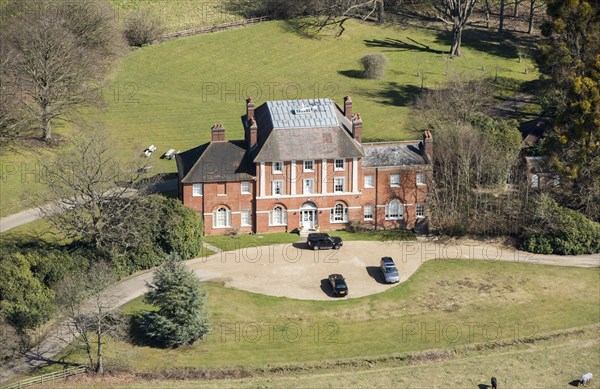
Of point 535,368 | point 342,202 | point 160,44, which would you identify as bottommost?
point 535,368

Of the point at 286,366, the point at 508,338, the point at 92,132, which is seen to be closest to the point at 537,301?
the point at 508,338

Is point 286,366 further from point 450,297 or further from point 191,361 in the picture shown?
point 450,297

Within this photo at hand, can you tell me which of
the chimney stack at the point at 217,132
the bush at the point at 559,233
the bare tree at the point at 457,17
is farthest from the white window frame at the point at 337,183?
the bare tree at the point at 457,17

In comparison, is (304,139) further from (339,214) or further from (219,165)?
(219,165)

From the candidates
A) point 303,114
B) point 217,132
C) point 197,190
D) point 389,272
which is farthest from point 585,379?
point 217,132

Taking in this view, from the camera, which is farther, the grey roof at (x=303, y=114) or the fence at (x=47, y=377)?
the grey roof at (x=303, y=114)

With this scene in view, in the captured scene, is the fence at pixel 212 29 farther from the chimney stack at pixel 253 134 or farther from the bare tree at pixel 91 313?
the bare tree at pixel 91 313
